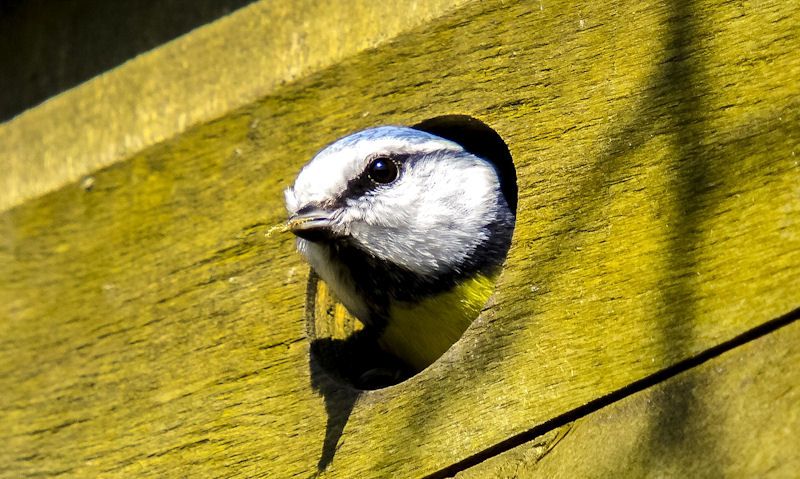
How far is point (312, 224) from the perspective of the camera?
132cm

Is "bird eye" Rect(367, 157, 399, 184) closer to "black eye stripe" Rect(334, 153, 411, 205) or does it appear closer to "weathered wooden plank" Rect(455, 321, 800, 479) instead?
"black eye stripe" Rect(334, 153, 411, 205)

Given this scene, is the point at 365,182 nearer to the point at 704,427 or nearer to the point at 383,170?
the point at 383,170

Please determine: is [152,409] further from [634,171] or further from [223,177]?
[634,171]

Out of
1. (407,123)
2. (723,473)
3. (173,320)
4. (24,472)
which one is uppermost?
(407,123)

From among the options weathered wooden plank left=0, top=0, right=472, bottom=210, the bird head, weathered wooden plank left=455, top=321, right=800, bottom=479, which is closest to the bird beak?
the bird head

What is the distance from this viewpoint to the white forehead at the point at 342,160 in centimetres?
134

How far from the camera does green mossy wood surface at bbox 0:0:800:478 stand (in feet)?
3.66

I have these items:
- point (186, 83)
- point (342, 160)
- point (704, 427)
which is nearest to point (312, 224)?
point (342, 160)

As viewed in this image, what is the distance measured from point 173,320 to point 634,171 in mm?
661

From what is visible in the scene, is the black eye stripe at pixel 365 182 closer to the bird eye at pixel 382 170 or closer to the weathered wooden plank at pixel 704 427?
the bird eye at pixel 382 170

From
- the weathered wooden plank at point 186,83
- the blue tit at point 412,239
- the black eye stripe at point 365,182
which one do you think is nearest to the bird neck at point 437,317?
the blue tit at point 412,239

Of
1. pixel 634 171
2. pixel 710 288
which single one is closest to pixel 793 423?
pixel 710 288

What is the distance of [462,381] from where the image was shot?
1159 millimetres

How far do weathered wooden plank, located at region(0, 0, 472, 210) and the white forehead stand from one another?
0.38 ft
